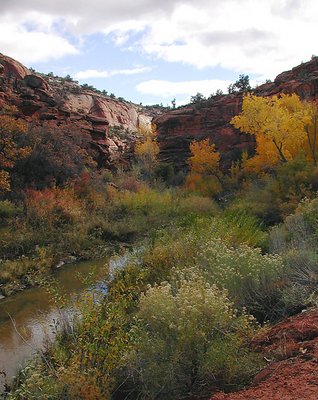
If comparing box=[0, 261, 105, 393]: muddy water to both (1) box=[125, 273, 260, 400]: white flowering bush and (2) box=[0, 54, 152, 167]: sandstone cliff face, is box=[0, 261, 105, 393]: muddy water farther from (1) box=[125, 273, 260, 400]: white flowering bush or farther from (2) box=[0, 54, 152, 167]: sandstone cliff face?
(2) box=[0, 54, 152, 167]: sandstone cliff face

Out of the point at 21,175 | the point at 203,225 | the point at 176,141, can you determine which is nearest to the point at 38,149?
Result: the point at 21,175

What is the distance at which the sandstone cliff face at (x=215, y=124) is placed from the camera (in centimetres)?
4503

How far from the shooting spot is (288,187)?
22266 millimetres

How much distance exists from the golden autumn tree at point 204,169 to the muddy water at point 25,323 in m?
25.2

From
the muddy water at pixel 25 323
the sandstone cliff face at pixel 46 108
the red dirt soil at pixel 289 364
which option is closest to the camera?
the red dirt soil at pixel 289 364

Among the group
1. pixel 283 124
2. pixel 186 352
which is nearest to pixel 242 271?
pixel 186 352

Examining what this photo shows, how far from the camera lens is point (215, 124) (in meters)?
50.0

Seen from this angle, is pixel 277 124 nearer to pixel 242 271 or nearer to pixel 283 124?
pixel 283 124

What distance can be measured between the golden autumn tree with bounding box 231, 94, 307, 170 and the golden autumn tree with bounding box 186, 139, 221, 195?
8.91m

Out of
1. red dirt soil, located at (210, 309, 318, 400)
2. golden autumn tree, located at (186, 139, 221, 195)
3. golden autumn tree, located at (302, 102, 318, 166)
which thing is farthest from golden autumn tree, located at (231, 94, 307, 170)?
red dirt soil, located at (210, 309, 318, 400)

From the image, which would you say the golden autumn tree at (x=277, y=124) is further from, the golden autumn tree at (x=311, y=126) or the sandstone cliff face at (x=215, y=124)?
the sandstone cliff face at (x=215, y=124)

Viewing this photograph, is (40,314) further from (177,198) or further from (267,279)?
(177,198)

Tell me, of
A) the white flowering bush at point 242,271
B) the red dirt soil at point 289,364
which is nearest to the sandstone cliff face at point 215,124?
the white flowering bush at point 242,271

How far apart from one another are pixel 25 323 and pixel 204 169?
1301 inches
